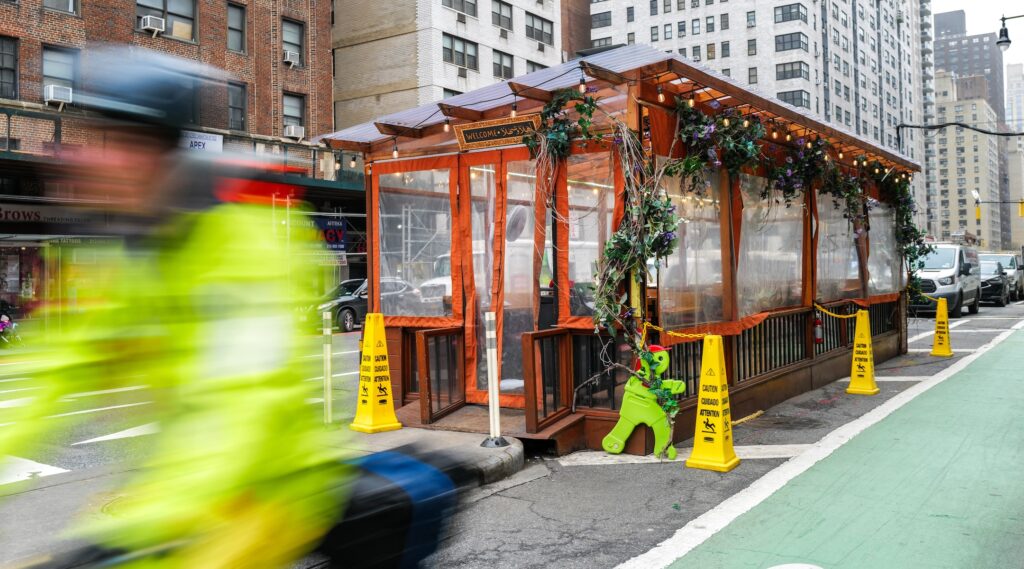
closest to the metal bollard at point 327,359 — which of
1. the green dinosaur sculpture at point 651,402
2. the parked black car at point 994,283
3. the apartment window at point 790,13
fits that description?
the green dinosaur sculpture at point 651,402

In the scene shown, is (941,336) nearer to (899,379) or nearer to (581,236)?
(899,379)

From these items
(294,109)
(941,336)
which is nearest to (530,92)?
(941,336)

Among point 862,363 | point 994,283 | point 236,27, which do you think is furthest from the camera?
point 994,283

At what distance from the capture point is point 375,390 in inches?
332

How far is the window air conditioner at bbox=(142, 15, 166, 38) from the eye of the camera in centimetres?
2628

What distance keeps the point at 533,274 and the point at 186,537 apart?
6587 mm

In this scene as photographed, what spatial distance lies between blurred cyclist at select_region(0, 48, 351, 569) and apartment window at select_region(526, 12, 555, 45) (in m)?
45.8

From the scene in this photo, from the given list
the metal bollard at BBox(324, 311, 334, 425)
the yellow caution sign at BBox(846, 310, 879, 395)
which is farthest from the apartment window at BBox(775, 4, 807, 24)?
the metal bollard at BBox(324, 311, 334, 425)

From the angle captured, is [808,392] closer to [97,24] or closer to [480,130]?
[480,130]

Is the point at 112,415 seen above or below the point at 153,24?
below

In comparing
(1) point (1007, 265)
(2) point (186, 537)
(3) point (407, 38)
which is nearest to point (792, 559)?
(2) point (186, 537)

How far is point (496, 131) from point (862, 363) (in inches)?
240

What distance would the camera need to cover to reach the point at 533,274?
335 inches

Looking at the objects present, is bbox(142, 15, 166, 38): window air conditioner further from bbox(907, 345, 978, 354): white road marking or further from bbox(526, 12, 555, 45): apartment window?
bbox(907, 345, 978, 354): white road marking
